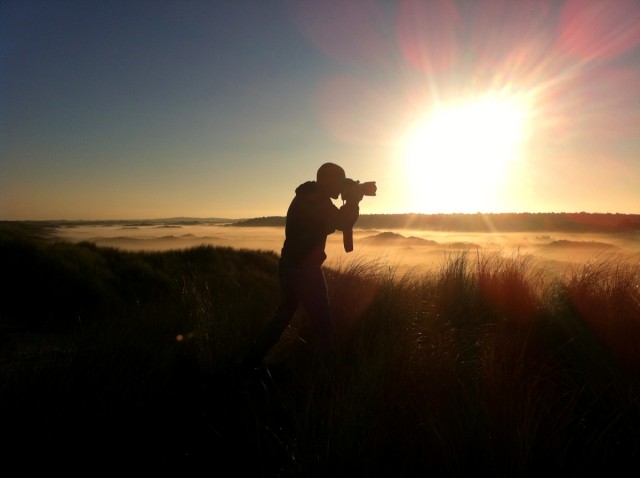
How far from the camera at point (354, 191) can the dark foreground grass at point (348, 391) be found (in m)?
1.34

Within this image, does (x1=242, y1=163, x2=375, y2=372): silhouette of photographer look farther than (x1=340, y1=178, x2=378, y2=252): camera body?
No

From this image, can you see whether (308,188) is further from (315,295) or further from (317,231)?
(315,295)

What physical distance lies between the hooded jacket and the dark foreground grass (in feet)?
3.09

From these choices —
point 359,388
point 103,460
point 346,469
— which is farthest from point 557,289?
point 103,460

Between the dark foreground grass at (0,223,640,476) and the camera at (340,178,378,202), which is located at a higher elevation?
the camera at (340,178,378,202)

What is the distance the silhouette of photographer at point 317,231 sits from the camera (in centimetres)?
373

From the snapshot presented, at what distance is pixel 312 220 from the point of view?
12.3ft

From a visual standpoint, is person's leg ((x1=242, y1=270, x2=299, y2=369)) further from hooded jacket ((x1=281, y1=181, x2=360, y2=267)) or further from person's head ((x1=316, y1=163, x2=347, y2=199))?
person's head ((x1=316, y1=163, x2=347, y2=199))

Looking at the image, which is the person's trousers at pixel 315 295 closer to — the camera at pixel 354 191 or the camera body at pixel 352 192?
the camera body at pixel 352 192

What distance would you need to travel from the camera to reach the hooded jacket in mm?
3723

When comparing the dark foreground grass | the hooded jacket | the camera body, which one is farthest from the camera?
the camera body

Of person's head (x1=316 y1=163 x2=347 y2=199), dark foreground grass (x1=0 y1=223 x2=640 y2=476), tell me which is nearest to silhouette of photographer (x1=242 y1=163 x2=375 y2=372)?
person's head (x1=316 y1=163 x2=347 y2=199)

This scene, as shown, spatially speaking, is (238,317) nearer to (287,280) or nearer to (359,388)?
(287,280)

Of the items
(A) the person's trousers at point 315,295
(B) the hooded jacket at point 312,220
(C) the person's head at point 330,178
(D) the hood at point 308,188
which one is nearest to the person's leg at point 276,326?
(A) the person's trousers at point 315,295
